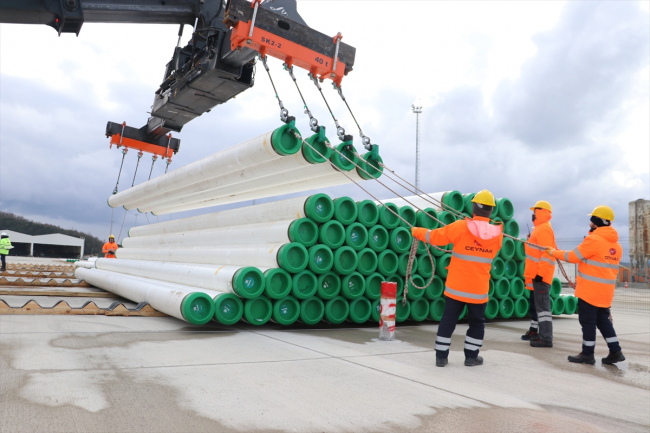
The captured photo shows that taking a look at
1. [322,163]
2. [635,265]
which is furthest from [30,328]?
[635,265]

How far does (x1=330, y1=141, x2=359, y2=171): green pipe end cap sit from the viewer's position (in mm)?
6429

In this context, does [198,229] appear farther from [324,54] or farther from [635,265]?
[635,265]

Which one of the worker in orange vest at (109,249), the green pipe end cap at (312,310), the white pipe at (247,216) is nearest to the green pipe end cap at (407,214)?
the white pipe at (247,216)

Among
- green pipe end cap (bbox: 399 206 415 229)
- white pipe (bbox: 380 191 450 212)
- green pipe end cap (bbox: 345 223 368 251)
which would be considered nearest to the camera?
green pipe end cap (bbox: 345 223 368 251)

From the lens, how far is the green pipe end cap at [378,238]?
7000 millimetres

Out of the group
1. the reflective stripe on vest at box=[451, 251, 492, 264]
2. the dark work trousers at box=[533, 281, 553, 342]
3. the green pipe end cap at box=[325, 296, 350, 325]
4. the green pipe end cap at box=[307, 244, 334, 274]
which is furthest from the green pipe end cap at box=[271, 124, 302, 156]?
the dark work trousers at box=[533, 281, 553, 342]

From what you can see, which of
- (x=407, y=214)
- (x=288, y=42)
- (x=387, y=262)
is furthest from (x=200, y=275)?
(x=288, y=42)

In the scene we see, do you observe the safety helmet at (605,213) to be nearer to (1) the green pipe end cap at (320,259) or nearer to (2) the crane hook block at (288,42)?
(1) the green pipe end cap at (320,259)

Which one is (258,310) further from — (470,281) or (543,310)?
(543,310)

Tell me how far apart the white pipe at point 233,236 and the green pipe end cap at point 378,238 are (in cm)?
132

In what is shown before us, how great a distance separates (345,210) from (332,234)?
438mm

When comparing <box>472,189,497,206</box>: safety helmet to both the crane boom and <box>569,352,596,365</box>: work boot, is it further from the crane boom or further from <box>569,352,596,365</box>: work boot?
the crane boom

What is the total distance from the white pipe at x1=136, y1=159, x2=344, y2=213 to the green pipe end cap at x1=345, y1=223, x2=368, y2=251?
882mm

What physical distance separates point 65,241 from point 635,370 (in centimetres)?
5720
